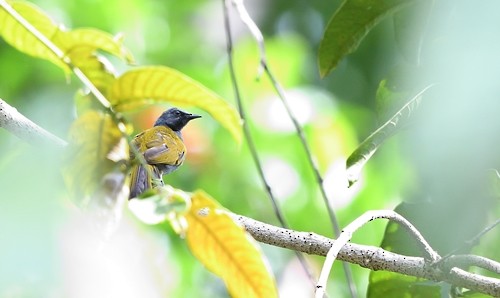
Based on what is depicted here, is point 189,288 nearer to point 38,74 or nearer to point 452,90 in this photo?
point 38,74

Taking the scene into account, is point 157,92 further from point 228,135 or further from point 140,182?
point 228,135

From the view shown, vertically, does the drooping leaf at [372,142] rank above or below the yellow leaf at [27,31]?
below

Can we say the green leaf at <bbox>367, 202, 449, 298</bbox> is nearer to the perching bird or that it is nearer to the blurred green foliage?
the perching bird

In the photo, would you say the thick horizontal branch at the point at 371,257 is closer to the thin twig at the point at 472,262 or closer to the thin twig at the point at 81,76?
the thin twig at the point at 472,262

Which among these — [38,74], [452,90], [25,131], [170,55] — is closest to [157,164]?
[25,131]

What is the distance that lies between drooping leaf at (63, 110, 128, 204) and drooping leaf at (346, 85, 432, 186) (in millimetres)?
261

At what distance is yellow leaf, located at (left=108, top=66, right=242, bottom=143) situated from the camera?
0.66 metres

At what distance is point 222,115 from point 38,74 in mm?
1899

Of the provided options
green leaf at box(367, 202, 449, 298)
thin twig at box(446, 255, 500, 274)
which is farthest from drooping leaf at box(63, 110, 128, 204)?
green leaf at box(367, 202, 449, 298)

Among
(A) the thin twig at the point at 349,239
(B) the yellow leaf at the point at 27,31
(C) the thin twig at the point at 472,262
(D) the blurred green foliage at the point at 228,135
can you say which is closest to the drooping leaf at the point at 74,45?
(B) the yellow leaf at the point at 27,31

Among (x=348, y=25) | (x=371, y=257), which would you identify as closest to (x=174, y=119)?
(x=348, y=25)

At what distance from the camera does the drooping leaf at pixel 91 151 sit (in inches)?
25.0

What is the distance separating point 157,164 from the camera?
0.94 metres

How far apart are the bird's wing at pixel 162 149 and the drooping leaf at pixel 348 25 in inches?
Answer: 8.5
